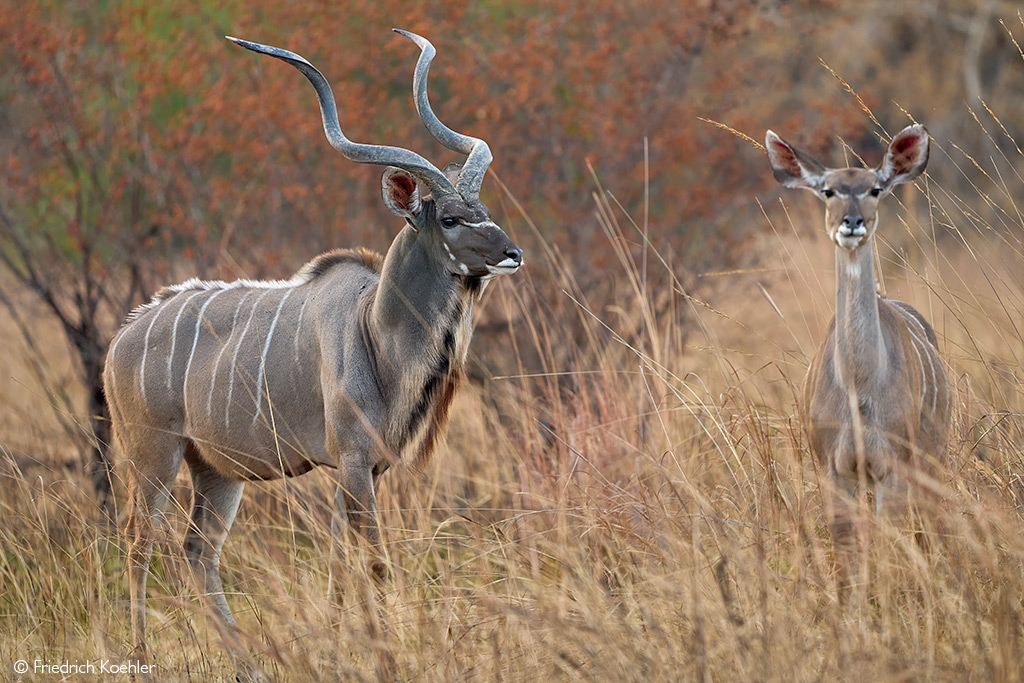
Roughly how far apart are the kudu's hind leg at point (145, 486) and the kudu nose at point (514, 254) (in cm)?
144

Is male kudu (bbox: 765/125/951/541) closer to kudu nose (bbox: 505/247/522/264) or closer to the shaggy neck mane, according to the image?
kudu nose (bbox: 505/247/522/264)

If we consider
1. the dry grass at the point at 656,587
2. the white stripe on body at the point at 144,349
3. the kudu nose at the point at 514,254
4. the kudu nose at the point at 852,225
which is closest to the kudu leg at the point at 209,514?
the dry grass at the point at 656,587

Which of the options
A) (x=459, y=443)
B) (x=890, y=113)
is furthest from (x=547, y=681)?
(x=890, y=113)

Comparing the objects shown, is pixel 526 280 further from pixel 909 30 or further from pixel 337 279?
pixel 909 30

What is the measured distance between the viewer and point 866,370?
363 cm

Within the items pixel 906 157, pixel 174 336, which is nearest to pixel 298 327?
pixel 174 336

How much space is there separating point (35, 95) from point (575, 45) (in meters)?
2.85

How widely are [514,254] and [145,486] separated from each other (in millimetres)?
1589

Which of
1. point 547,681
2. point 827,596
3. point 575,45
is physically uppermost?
point 575,45

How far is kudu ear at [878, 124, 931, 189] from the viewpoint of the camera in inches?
145

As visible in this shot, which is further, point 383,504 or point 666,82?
point 666,82

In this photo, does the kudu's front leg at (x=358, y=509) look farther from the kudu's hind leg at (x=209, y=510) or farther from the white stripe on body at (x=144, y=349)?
the white stripe on body at (x=144, y=349)

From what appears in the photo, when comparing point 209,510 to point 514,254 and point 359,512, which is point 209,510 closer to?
point 359,512

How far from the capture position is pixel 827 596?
9.02 ft
